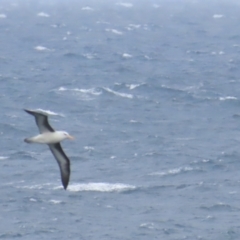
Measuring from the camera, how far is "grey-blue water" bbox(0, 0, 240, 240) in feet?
177

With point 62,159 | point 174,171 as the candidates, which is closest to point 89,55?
point 174,171

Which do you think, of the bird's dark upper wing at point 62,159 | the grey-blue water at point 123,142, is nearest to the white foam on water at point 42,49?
the grey-blue water at point 123,142

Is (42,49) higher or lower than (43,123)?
lower

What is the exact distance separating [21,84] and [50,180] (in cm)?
3228

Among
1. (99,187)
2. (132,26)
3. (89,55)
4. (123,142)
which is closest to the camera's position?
(99,187)

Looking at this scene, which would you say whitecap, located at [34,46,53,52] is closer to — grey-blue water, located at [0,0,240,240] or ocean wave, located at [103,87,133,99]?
grey-blue water, located at [0,0,240,240]

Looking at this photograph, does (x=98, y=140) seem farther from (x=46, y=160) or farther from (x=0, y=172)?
(x=0, y=172)

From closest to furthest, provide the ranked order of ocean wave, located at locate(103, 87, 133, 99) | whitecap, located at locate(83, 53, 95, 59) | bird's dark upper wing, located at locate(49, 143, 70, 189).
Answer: bird's dark upper wing, located at locate(49, 143, 70, 189) < ocean wave, located at locate(103, 87, 133, 99) < whitecap, located at locate(83, 53, 95, 59)

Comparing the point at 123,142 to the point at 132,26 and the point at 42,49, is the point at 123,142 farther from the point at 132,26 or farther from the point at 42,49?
the point at 132,26

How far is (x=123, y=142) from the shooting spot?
232ft

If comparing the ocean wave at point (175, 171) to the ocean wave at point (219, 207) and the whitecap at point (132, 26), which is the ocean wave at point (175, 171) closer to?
the ocean wave at point (219, 207)

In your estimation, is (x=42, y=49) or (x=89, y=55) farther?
(x=42, y=49)

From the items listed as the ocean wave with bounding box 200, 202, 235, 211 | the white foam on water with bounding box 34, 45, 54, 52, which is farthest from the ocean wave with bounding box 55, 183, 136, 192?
the white foam on water with bounding box 34, 45, 54, 52

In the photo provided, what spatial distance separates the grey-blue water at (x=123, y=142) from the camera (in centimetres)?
5384
